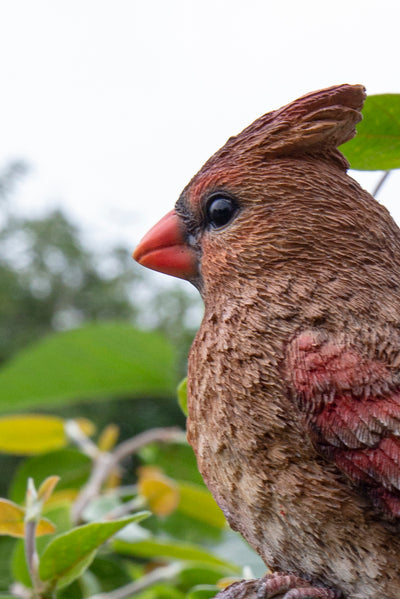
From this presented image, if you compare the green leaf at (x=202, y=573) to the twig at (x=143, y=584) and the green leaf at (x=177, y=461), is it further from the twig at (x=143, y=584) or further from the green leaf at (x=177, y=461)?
the green leaf at (x=177, y=461)

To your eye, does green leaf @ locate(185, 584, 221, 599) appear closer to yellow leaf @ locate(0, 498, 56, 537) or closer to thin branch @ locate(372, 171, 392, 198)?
yellow leaf @ locate(0, 498, 56, 537)

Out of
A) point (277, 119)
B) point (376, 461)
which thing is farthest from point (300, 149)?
point (376, 461)

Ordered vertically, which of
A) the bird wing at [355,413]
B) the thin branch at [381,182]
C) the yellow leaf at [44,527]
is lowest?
the yellow leaf at [44,527]

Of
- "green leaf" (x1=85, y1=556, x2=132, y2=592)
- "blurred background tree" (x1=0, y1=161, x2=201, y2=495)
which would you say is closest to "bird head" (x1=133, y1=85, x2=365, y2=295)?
"green leaf" (x1=85, y1=556, x2=132, y2=592)

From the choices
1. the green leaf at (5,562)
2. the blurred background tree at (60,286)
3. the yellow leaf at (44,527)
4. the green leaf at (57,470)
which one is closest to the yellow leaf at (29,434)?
the green leaf at (57,470)

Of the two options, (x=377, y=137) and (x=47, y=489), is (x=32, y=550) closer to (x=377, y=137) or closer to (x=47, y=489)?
(x=47, y=489)
